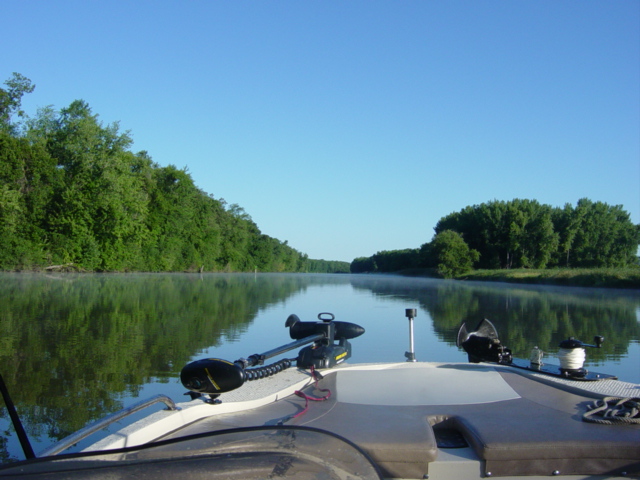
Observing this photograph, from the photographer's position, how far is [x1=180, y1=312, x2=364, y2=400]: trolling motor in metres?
2.63

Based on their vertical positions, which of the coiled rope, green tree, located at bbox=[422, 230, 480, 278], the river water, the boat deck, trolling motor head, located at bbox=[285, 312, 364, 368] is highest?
green tree, located at bbox=[422, 230, 480, 278]

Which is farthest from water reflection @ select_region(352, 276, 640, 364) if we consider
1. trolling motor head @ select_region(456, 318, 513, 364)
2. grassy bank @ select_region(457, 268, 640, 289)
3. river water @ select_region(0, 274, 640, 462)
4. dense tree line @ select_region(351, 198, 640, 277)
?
dense tree line @ select_region(351, 198, 640, 277)

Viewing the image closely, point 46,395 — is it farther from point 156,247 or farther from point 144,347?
point 156,247

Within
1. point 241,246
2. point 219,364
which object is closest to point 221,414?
point 219,364

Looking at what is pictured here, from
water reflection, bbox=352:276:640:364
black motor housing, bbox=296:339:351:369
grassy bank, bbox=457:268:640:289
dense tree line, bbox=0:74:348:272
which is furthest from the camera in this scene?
dense tree line, bbox=0:74:348:272

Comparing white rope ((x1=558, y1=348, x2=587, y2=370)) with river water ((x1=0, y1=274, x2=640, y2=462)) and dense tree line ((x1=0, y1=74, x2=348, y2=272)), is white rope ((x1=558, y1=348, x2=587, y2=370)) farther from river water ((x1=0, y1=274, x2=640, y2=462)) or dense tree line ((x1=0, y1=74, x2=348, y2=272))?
dense tree line ((x1=0, y1=74, x2=348, y2=272))

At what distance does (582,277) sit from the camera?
3350 centimetres

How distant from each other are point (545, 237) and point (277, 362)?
56748 mm

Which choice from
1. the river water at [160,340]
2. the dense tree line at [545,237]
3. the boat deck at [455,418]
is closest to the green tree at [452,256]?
the dense tree line at [545,237]

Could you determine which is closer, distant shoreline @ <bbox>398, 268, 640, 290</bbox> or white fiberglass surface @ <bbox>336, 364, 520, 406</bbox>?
white fiberglass surface @ <bbox>336, 364, 520, 406</bbox>

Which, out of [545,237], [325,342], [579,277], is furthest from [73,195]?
[545,237]

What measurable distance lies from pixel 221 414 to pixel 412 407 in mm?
956

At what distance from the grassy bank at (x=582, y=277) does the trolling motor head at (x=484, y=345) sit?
27195 mm

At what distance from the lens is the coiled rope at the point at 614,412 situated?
248 centimetres
